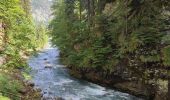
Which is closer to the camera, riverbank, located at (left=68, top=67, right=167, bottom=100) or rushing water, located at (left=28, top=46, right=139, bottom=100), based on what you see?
riverbank, located at (left=68, top=67, right=167, bottom=100)

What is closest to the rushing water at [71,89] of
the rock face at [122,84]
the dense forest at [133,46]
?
the rock face at [122,84]

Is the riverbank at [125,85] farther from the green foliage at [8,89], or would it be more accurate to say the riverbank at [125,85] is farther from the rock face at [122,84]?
the green foliage at [8,89]

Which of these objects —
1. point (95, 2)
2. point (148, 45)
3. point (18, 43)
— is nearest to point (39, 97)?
point (148, 45)

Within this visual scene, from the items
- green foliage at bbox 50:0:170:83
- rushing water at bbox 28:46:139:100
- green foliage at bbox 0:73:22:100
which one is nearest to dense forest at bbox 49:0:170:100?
green foliage at bbox 50:0:170:83

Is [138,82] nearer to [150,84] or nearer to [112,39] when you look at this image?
[150,84]

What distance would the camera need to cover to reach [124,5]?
19109mm

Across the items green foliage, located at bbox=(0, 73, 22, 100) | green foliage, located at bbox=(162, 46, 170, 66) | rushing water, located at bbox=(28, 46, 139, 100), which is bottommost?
rushing water, located at bbox=(28, 46, 139, 100)

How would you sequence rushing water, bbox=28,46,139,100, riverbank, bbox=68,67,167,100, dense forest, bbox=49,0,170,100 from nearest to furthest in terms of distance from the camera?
1. dense forest, bbox=49,0,170,100
2. riverbank, bbox=68,67,167,100
3. rushing water, bbox=28,46,139,100

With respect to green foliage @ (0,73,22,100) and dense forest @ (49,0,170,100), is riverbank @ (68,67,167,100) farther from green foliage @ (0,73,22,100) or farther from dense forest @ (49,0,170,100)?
green foliage @ (0,73,22,100)

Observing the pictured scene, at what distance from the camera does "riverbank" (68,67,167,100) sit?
18.2 meters

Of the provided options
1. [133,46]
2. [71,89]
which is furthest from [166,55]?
[71,89]

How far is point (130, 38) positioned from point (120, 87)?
12.2 feet

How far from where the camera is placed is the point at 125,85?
2052 centimetres

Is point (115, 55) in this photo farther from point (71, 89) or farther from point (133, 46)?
point (71, 89)
